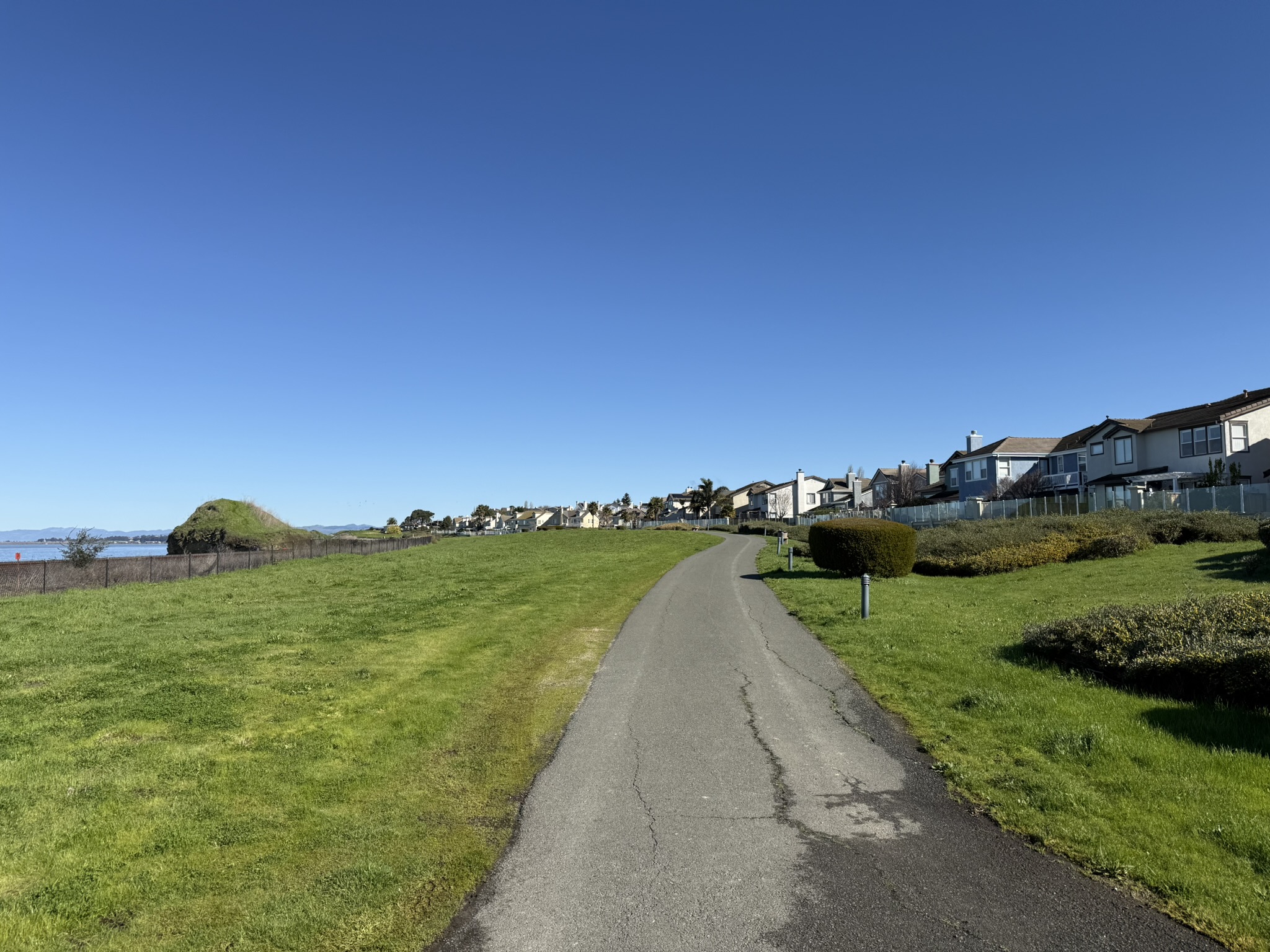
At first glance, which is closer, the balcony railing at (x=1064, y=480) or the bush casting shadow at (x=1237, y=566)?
the bush casting shadow at (x=1237, y=566)

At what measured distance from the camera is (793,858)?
5.48 m

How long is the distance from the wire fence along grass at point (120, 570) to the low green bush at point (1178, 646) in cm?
2966

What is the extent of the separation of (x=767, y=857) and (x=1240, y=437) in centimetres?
5378

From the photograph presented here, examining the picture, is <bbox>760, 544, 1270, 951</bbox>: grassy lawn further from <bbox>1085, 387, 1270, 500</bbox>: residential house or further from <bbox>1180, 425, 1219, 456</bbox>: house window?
<bbox>1180, 425, 1219, 456</bbox>: house window

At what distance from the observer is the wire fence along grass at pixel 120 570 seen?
2525cm

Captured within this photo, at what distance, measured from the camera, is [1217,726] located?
312 inches

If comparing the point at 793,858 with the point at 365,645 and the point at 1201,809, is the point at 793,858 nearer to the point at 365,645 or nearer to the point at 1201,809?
the point at 1201,809

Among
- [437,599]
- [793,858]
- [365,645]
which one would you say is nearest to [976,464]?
[437,599]

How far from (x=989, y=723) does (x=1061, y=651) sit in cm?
364

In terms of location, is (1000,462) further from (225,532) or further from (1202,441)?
(225,532)

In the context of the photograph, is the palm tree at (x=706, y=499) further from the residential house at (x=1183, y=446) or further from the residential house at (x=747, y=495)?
the residential house at (x=1183, y=446)

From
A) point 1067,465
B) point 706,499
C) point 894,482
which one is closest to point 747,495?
→ point 706,499

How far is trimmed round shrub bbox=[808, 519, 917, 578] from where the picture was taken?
86.7 feet

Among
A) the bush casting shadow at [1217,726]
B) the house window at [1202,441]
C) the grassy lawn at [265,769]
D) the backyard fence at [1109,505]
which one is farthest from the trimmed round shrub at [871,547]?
the house window at [1202,441]
